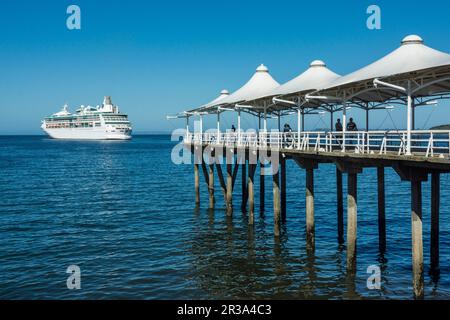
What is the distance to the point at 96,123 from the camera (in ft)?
469

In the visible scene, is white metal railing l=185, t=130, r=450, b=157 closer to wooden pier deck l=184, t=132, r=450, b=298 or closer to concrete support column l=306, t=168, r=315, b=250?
wooden pier deck l=184, t=132, r=450, b=298

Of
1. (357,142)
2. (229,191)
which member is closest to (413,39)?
(357,142)

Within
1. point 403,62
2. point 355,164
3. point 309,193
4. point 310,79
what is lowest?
point 309,193

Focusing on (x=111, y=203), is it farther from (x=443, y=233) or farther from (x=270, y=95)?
(x=443, y=233)

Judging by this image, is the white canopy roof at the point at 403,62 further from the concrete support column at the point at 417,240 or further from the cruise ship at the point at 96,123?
the cruise ship at the point at 96,123

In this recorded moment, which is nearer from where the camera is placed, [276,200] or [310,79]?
[276,200]

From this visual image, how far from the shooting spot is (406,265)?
17.6m

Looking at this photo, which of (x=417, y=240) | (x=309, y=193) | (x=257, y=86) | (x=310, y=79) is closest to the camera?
Answer: (x=417, y=240)

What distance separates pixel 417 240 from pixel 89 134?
14178cm

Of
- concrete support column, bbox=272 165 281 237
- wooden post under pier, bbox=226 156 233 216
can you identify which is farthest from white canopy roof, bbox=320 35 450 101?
wooden post under pier, bbox=226 156 233 216

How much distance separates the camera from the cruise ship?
142375 millimetres

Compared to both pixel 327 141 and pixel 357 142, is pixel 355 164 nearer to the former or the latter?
pixel 357 142

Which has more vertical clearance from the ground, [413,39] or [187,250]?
[413,39]
